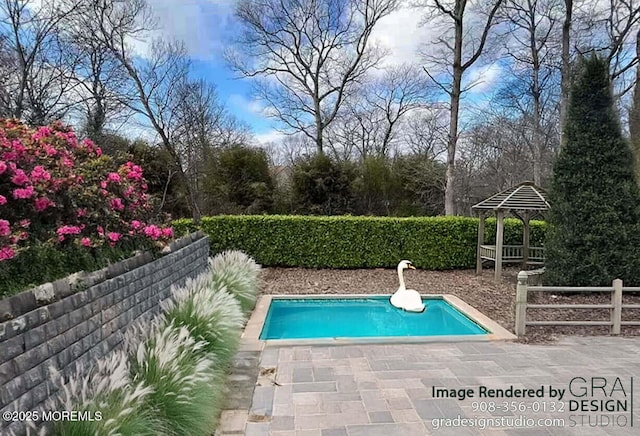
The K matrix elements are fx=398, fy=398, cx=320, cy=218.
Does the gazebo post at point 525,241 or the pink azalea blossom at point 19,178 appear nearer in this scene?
the pink azalea blossom at point 19,178

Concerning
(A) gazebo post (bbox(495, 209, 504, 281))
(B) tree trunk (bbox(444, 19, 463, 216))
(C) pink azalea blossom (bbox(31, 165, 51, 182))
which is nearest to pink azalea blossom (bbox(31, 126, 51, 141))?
(C) pink azalea blossom (bbox(31, 165, 51, 182))

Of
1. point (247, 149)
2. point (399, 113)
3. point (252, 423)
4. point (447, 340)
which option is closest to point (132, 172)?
point (252, 423)

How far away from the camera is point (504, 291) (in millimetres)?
7609

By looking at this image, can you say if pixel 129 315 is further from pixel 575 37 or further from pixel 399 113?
pixel 399 113

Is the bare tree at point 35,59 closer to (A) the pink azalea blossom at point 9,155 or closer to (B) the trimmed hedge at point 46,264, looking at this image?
(A) the pink azalea blossom at point 9,155

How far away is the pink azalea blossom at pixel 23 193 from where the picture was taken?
314 cm

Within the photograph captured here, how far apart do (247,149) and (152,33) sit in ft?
17.3

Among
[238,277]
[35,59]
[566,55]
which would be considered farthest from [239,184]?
[566,55]

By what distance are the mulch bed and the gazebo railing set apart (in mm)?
375

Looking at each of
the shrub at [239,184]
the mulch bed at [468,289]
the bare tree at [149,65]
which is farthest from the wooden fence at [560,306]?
the bare tree at [149,65]

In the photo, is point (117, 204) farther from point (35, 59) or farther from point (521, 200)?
point (35, 59)

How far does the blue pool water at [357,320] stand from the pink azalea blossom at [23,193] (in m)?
3.17

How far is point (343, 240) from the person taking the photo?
32.7 feet

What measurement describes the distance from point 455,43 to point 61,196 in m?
12.3
